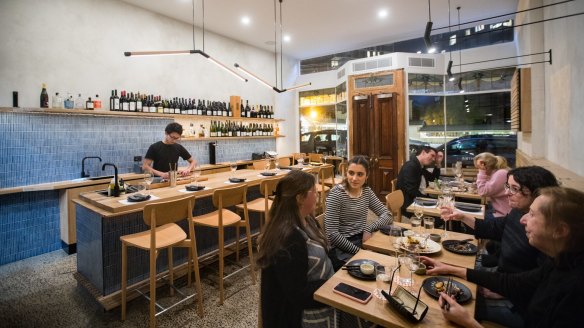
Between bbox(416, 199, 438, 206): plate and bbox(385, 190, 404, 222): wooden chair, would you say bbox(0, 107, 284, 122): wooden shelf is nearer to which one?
bbox(385, 190, 404, 222): wooden chair

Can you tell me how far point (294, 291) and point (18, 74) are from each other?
192 inches

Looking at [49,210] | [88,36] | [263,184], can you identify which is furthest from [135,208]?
[88,36]

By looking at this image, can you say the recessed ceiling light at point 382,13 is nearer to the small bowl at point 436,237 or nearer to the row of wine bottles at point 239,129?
the row of wine bottles at point 239,129

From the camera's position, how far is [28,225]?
402cm

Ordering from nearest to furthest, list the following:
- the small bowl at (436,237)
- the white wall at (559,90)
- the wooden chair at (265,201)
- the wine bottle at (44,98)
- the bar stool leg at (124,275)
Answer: the small bowl at (436,237), the bar stool leg at (124,275), the white wall at (559,90), the wooden chair at (265,201), the wine bottle at (44,98)

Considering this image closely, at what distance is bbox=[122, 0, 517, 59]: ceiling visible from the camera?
5320mm

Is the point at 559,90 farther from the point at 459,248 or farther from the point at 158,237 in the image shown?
the point at 158,237

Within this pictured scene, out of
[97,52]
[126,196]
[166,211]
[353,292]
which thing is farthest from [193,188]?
[97,52]

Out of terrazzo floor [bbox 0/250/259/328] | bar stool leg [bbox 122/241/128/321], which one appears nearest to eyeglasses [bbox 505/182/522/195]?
terrazzo floor [bbox 0/250/259/328]

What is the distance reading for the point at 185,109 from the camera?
590cm

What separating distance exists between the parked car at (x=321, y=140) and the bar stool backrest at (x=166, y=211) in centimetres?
599

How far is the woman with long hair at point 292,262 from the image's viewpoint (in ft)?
4.79

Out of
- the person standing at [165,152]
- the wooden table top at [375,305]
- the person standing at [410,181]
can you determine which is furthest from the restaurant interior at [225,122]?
the person standing at [165,152]

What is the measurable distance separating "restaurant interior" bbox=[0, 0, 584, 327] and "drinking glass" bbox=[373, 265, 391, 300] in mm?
47
